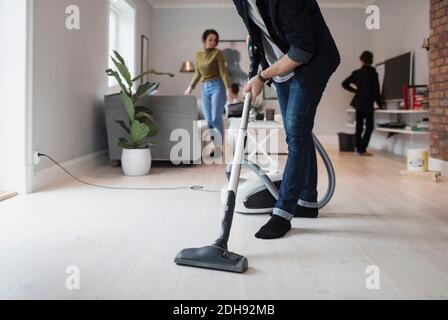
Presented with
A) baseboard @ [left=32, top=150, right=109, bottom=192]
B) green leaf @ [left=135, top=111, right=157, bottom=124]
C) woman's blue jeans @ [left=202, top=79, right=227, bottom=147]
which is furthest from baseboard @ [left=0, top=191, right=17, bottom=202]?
woman's blue jeans @ [left=202, top=79, right=227, bottom=147]

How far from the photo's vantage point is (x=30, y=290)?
120 cm

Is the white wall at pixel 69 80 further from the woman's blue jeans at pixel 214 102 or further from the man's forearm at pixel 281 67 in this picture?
the man's forearm at pixel 281 67

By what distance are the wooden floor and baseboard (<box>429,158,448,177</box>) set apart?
36.5 inches

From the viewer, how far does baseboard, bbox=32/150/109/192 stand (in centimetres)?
299

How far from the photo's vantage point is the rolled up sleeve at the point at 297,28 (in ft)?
5.28

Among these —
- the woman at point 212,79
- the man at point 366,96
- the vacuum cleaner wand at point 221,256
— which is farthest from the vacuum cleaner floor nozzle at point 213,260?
the man at point 366,96

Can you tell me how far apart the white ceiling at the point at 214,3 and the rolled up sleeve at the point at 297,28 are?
19.7 ft

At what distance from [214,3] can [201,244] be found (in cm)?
638

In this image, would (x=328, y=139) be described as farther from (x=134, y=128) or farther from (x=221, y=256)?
(x=221, y=256)

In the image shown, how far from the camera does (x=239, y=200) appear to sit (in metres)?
2.21

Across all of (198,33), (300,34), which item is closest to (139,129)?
(300,34)

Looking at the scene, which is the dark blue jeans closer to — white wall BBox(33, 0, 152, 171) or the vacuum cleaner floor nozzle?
the vacuum cleaner floor nozzle
